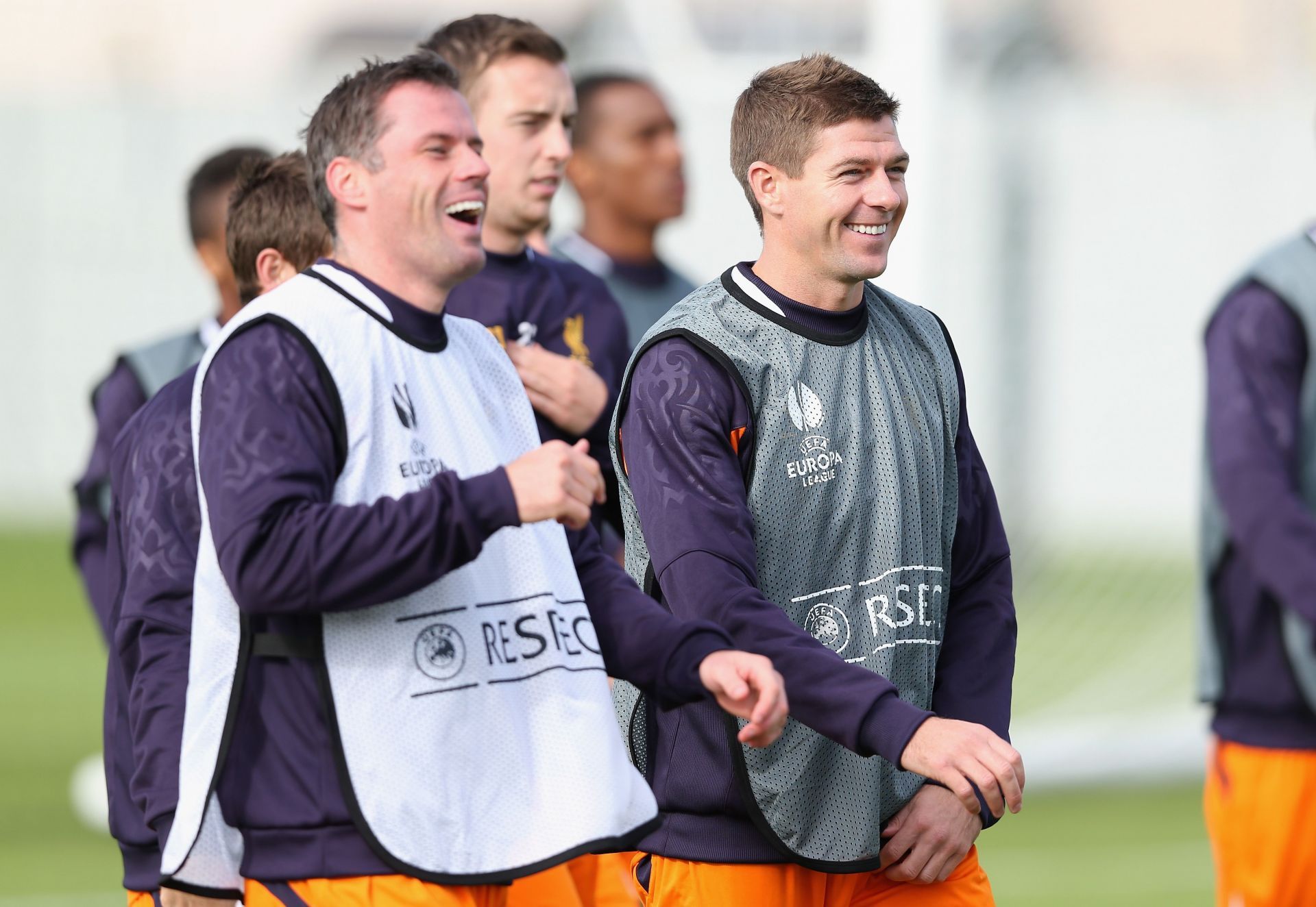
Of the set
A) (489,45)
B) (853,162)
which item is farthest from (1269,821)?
(489,45)

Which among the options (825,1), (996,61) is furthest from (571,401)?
(996,61)

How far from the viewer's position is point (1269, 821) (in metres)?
3.75

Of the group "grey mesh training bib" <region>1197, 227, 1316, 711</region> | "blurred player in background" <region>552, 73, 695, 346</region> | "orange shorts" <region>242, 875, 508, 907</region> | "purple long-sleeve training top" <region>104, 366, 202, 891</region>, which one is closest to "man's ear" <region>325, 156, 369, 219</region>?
"purple long-sleeve training top" <region>104, 366, 202, 891</region>

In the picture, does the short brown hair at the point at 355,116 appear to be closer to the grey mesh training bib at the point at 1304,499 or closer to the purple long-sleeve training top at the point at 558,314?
A: the purple long-sleeve training top at the point at 558,314

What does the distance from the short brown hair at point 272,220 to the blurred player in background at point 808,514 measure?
2.52ft

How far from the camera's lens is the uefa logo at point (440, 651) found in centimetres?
303

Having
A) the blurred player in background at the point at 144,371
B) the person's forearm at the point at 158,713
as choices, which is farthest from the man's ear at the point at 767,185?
the blurred player in background at the point at 144,371

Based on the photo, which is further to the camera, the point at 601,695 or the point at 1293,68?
the point at 1293,68

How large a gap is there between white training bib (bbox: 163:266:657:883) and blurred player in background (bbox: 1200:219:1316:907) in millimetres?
1091

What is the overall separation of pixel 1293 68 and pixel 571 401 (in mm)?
7385

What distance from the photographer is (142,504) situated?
3523 mm

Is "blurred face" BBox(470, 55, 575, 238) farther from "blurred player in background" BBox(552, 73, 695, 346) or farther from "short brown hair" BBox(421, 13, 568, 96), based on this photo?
Result: "blurred player in background" BBox(552, 73, 695, 346)

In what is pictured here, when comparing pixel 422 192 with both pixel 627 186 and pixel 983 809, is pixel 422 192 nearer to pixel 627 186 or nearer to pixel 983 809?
pixel 983 809

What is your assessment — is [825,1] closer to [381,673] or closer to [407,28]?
[381,673]
